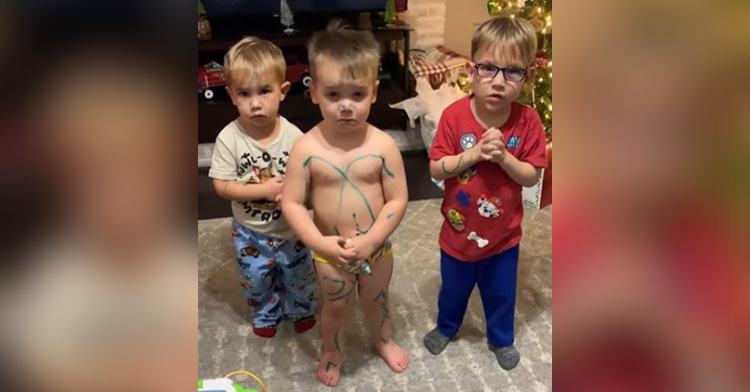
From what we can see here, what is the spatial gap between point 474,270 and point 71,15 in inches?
57.9

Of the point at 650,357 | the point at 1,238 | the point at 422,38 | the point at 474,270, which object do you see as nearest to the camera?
the point at 1,238

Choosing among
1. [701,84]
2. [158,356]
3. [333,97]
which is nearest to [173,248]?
[158,356]

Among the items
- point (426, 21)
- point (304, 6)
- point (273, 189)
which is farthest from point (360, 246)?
point (426, 21)

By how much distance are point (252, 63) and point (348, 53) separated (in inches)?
11.2

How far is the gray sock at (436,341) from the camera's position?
175cm

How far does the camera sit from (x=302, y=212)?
1.44m

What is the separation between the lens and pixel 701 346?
34 centimetres

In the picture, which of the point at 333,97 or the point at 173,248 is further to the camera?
the point at 333,97

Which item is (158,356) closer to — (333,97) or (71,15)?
(71,15)

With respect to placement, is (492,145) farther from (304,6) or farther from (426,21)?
(426,21)

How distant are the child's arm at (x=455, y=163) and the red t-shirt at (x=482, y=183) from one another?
0.08 ft

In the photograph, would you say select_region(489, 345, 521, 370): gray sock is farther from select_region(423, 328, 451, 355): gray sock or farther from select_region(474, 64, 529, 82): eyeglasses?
select_region(474, 64, 529, 82): eyeglasses

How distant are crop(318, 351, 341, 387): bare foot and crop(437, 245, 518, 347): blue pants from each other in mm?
319

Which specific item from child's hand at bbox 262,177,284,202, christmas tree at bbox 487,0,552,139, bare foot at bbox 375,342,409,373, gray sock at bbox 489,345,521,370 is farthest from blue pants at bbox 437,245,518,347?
christmas tree at bbox 487,0,552,139
